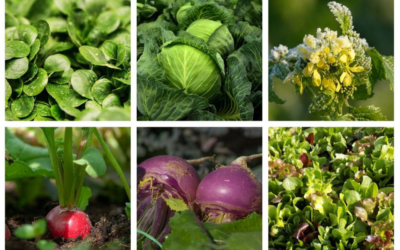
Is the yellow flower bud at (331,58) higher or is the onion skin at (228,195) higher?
the yellow flower bud at (331,58)

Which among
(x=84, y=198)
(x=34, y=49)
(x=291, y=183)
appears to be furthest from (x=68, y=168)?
→ (x=291, y=183)

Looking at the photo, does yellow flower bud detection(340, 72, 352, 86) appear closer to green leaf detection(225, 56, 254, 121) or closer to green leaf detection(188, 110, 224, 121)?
green leaf detection(225, 56, 254, 121)

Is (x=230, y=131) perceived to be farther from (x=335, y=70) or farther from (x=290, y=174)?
(x=335, y=70)

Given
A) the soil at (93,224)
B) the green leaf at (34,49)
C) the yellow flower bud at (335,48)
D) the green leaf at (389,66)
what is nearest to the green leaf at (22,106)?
the green leaf at (34,49)

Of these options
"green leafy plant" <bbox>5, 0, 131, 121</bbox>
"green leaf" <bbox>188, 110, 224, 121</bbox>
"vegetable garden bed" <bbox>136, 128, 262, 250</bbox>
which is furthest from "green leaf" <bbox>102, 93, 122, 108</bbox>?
"green leaf" <bbox>188, 110, 224, 121</bbox>

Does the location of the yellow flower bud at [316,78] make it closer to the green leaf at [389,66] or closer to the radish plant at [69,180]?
the green leaf at [389,66]

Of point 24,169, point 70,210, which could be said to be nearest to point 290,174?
point 70,210

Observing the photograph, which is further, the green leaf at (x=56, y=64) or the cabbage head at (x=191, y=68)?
the green leaf at (x=56, y=64)

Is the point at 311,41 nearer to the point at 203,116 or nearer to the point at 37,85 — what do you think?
the point at 203,116
